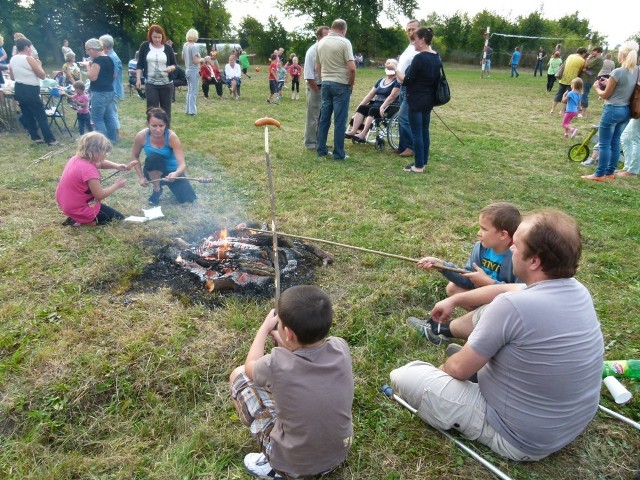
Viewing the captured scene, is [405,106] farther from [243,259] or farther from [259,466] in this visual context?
[259,466]

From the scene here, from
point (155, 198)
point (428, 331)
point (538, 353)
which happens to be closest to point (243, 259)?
point (428, 331)

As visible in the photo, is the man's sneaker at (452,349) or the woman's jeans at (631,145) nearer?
the man's sneaker at (452,349)

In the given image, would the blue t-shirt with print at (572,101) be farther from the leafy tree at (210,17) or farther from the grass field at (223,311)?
the leafy tree at (210,17)

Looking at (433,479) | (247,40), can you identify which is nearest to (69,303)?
(433,479)

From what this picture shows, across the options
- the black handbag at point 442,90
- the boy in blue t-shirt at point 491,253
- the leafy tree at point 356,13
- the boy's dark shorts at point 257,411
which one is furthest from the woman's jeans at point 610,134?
the leafy tree at point 356,13

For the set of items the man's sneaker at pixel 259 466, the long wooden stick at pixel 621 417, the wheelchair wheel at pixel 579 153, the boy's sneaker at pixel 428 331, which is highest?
the wheelchair wheel at pixel 579 153

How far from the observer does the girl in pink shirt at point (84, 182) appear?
452 cm

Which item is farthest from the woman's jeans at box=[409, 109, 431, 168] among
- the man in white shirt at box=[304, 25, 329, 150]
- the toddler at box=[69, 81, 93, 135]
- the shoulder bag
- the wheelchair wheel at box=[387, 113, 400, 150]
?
the toddler at box=[69, 81, 93, 135]

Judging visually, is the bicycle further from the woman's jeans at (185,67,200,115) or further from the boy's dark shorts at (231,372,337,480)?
the woman's jeans at (185,67,200,115)

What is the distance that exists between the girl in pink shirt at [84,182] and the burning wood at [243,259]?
3.91 ft

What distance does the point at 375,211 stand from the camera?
18.4 ft

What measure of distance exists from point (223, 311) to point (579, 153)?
25.4 ft

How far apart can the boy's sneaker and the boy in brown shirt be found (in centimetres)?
136

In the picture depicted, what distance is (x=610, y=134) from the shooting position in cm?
673
